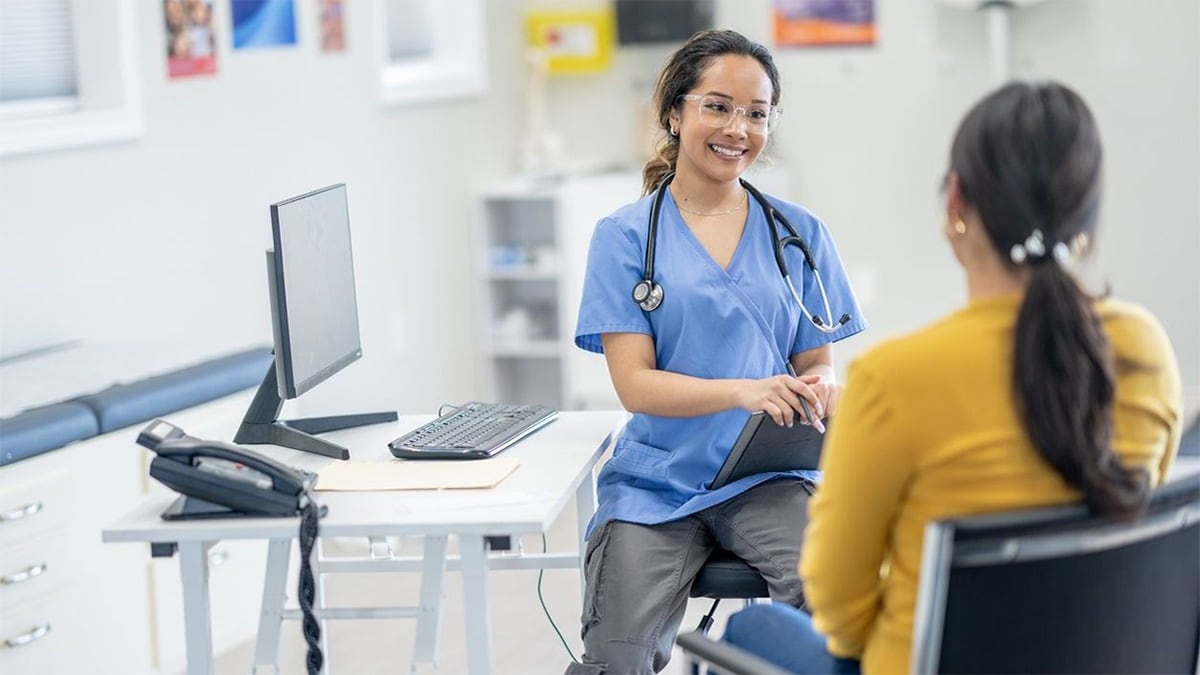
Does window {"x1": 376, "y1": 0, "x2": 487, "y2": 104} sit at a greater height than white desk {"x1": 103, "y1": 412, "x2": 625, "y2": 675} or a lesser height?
greater

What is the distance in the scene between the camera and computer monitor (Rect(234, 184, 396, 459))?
2.31 metres

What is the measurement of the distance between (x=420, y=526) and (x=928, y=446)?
29.7 inches

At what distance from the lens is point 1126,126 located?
512 cm

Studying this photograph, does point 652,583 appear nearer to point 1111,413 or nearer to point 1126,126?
point 1111,413

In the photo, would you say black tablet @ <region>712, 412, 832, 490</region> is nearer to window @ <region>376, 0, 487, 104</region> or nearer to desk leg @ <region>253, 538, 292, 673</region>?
desk leg @ <region>253, 538, 292, 673</region>

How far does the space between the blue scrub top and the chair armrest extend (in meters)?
0.66

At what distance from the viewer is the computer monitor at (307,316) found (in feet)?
7.57

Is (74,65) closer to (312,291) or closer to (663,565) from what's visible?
(312,291)

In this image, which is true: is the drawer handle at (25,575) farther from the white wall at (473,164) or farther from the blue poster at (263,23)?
the blue poster at (263,23)

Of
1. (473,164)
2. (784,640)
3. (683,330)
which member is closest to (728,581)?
(683,330)

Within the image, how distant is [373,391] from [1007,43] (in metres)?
2.32

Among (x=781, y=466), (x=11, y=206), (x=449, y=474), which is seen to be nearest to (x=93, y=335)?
(x=11, y=206)

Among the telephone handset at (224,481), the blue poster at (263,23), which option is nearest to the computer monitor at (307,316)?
the telephone handset at (224,481)

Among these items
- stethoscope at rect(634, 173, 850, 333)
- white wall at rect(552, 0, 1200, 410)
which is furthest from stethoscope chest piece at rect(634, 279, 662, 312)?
white wall at rect(552, 0, 1200, 410)
